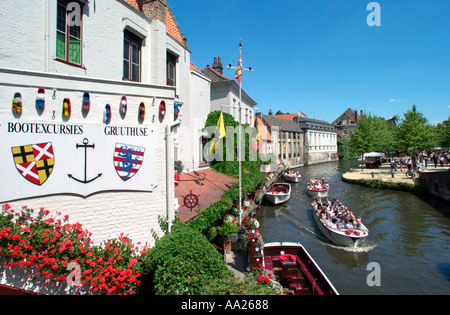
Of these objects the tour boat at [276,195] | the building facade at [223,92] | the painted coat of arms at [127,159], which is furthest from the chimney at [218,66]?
the painted coat of arms at [127,159]

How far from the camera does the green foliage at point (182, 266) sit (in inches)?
190

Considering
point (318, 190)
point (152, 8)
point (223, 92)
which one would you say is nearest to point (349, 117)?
point (318, 190)

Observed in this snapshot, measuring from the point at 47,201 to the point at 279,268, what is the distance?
360 inches

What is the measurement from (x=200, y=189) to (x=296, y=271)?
5.81 metres

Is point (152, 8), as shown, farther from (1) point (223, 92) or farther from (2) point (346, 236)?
(2) point (346, 236)

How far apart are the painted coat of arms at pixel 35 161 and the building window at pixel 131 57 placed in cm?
592

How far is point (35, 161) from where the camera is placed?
5.84m

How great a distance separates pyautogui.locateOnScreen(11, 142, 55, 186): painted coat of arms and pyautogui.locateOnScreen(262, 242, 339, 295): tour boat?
27.4ft

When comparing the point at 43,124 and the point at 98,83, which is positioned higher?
the point at 98,83

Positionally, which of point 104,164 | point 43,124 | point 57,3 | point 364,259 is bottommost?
point 364,259

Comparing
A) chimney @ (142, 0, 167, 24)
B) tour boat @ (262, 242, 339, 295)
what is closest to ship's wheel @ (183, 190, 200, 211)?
tour boat @ (262, 242, 339, 295)
